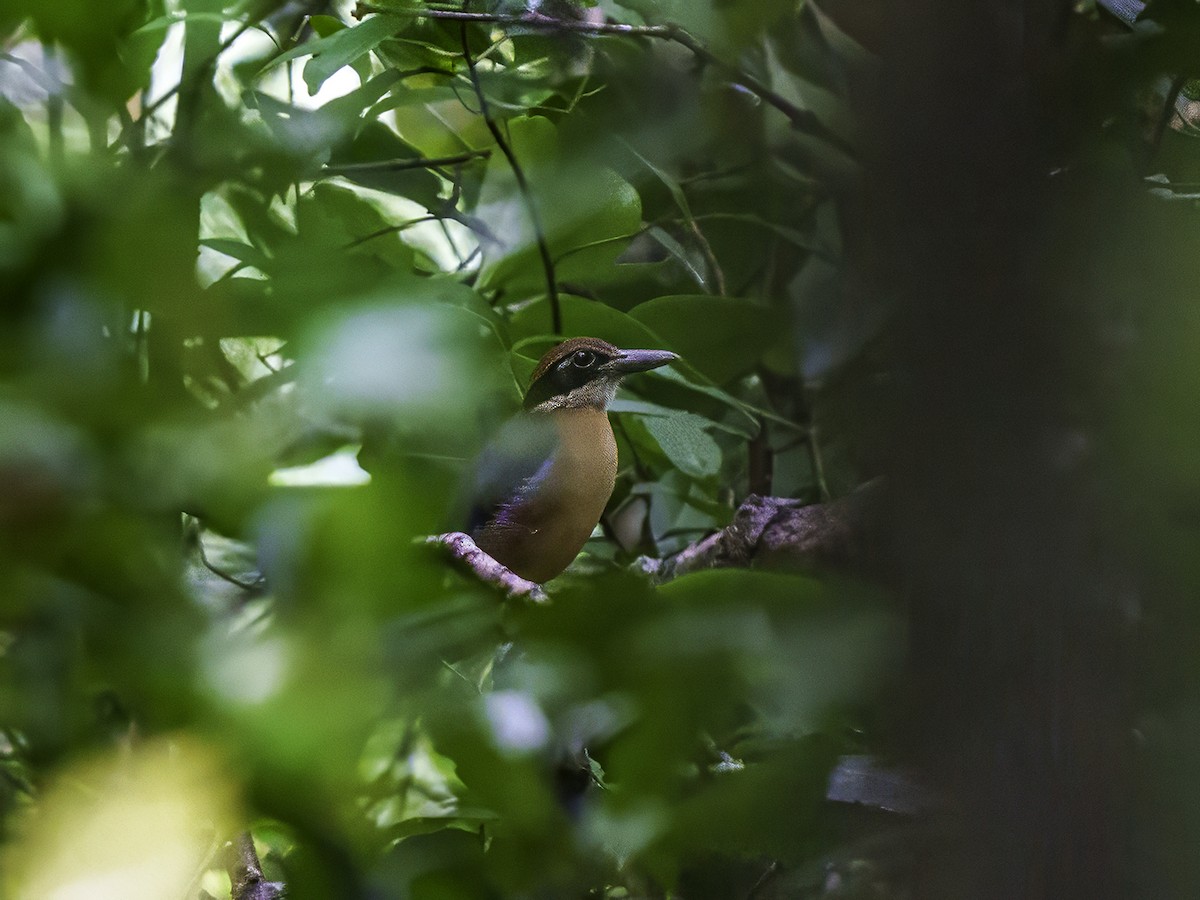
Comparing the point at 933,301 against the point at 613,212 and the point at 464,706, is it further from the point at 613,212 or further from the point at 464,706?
the point at 613,212

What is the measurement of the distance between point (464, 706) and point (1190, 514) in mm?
341

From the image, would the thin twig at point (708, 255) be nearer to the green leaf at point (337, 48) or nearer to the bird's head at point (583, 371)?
the bird's head at point (583, 371)

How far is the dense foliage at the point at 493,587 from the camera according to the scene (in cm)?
27

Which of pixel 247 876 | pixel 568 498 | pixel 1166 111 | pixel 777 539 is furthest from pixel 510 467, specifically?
pixel 1166 111

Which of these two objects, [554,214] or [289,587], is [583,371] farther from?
[289,587]

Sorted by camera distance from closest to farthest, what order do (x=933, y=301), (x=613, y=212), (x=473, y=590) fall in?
(x=933, y=301) < (x=473, y=590) < (x=613, y=212)

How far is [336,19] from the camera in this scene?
692mm

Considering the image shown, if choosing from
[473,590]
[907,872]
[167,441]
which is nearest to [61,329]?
[167,441]

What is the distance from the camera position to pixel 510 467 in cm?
65

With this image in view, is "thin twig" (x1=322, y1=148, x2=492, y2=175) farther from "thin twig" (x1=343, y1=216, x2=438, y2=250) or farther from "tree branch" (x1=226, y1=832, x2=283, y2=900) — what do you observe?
"tree branch" (x1=226, y1=832, x2=283, y2=900)

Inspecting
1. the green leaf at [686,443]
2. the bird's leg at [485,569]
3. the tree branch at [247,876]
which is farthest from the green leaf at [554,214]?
the tree branch at [247,876]

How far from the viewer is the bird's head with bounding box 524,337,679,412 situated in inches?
25.0

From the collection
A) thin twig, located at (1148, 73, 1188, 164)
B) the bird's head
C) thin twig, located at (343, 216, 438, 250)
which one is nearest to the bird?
the bird's head

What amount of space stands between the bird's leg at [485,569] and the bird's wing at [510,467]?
0.17 feet
